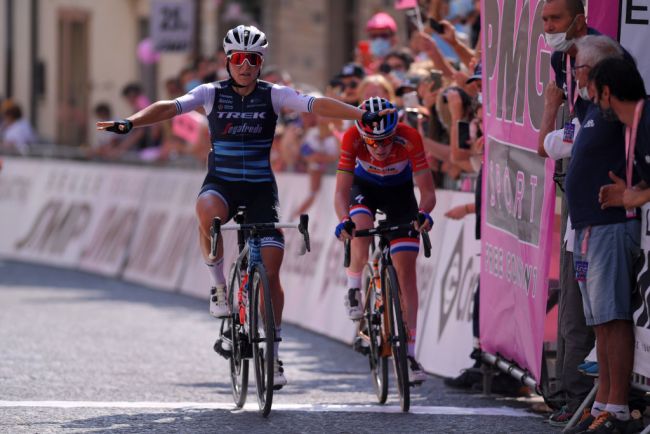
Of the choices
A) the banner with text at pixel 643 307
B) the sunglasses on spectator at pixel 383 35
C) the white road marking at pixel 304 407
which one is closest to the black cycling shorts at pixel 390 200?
the white road marking at pixel 304 407

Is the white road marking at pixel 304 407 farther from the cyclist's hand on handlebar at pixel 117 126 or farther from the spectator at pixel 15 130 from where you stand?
the spectator at pixel 15 130

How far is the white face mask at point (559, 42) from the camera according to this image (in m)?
8.88

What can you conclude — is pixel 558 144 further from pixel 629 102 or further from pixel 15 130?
pixel 15 130

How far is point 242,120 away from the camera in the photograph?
10.4 meters

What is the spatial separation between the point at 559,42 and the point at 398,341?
81.6 inches

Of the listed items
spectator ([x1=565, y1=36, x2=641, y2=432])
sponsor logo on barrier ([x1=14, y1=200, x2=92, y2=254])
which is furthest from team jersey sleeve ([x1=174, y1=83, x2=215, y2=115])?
sponsor logo on barrier ([x1=14, y1=200, x2=92, y2=254])

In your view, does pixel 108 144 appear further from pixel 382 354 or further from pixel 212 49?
pixel 382 354

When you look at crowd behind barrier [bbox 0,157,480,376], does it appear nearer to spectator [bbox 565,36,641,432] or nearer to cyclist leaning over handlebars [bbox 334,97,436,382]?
cyclist leaning over handlebars [bbox 334,97,436,382]

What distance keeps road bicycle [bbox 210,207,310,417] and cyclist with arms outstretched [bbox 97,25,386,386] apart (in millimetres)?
123

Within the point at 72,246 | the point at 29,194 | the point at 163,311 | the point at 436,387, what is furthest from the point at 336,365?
the point at 29,194

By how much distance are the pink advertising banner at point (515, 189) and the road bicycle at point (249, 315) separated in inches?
48.9

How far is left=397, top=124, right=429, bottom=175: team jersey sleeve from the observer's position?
1059 cm

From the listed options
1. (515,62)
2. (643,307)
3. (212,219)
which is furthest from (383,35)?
(643,307)

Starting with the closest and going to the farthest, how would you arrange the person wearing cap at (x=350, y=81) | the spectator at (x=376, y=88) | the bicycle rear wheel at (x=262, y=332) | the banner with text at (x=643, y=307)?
the banner with text at (x=643, y=307) → the bicycle rear wheel at (x=262, y=332) → the spectator at (x=376, y=88) → the person wearing cap at (x=350, y=81)
